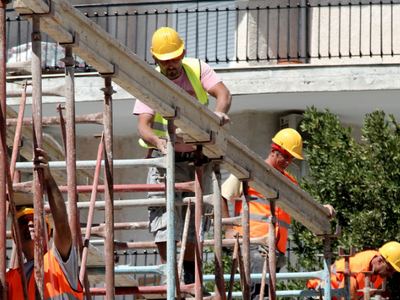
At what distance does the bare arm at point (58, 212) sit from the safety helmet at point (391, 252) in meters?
4.89

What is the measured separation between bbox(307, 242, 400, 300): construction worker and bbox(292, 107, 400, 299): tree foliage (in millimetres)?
779

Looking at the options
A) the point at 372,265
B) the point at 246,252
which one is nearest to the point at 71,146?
the point at 246,252

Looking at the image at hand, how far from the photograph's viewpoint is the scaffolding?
3.79 meters

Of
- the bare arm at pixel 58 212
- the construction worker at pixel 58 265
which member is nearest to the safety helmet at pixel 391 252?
the construction worker at pixel 58 265

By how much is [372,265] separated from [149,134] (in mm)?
3615

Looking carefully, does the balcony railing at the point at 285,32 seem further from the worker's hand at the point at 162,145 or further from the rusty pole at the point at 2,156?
the rusty pole at the point at 2,156

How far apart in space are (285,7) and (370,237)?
4872mm

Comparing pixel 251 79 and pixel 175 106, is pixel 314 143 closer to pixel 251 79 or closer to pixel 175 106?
pixel 251 79

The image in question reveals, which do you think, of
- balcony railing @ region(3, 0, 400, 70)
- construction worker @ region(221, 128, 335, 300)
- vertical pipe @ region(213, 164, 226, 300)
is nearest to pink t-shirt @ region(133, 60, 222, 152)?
vertical pipe @ region(213, 164, 226, 300)

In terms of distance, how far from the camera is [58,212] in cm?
411

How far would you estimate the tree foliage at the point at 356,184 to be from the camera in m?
9.34

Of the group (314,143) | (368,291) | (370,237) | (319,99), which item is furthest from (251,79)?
(368,291)

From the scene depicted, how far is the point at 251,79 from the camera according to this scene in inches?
465

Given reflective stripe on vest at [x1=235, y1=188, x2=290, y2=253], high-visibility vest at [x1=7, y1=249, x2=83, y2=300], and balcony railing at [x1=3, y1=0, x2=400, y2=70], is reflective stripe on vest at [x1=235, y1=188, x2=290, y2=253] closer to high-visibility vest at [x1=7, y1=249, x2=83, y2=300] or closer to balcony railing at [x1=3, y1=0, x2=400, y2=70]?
high-visibility vest at [x1=7, y1=249, x2=83, y2=300]
